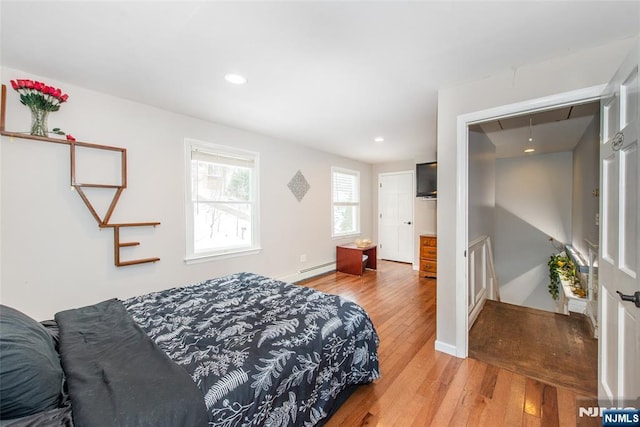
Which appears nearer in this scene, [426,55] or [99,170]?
[426,55]

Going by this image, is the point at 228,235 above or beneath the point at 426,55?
beneath

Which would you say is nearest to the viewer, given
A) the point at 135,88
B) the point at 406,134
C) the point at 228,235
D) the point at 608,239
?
the point at 608,239

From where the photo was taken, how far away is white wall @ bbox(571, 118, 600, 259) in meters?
3.12

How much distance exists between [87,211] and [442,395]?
130 inches

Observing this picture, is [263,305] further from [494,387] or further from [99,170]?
[99,170]

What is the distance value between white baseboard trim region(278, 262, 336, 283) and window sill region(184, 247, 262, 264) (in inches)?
27.8

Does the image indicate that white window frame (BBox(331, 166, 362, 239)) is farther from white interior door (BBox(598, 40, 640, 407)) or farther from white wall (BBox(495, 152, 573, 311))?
white interior door (BBox(598, 40, 640, 407))

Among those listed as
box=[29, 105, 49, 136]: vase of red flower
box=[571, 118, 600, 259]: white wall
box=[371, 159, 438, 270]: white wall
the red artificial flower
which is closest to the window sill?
box=[29, 105, 49, 136]: vase of red flower

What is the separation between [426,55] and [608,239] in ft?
5.23

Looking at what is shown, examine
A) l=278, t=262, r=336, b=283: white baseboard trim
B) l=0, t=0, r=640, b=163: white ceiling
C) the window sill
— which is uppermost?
l=0, t=0, r=640, b=163: white ceiling

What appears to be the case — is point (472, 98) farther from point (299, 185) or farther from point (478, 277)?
point (299, 185)

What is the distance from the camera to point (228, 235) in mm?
3623

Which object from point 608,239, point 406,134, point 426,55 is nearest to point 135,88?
point 426,55

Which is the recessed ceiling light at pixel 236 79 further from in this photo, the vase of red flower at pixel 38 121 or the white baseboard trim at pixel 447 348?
the white baseboard trim at pixel 447 348
